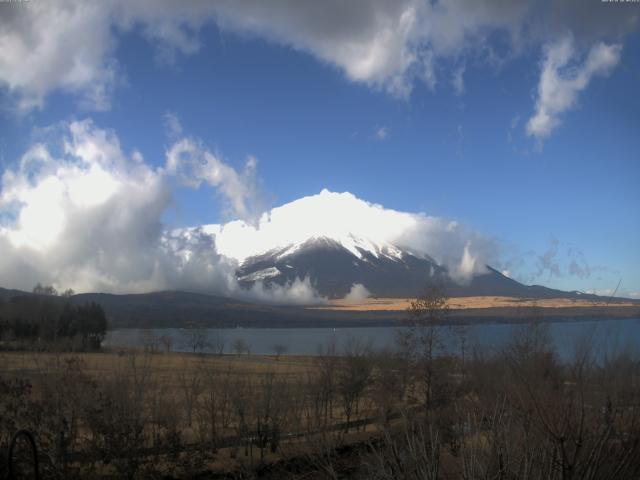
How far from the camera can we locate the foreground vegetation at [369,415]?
759 cm

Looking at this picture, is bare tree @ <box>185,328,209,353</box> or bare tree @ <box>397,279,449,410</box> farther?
bare tree @ <box>185,328,209,353</box>

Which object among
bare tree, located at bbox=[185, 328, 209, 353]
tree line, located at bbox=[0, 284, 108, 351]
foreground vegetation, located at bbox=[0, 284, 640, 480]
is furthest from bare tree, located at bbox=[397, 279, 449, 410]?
bare tree, located at bbox=[185, 328, 209, 353]

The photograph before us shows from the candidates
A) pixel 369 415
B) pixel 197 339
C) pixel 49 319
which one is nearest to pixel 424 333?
pixel 369 415

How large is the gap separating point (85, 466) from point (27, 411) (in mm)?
3565

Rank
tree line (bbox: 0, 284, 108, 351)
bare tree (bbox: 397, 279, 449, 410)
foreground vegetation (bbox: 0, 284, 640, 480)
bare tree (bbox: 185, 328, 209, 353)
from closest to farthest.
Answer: foreground vegetation (bbox: 0, 284, 640, 480), bare tree (bbox: 397, 279, 449, 410), tree line (bbox: 0, 284, 108, 351), bare tree (bbox: 185, 328, 209, 353)

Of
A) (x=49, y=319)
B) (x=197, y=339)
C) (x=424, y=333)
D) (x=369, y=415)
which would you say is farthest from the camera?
(x=197, y=339)

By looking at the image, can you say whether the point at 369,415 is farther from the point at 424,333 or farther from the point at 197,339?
the point at 197,339

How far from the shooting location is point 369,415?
39.1 metres

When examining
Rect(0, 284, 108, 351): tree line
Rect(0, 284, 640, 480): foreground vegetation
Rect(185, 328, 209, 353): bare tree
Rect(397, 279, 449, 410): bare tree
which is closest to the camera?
Rect(0, 284, 640, 480): foreground vegetation

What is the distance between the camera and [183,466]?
2314 cm

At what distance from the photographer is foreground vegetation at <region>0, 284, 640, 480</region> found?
759cm

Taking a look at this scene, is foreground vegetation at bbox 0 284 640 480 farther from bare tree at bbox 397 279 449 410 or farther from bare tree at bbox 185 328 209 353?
bare tree at bbox 185 328 209 353

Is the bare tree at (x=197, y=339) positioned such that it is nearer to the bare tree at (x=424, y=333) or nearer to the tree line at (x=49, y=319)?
the tree line at (x=49, y=319)

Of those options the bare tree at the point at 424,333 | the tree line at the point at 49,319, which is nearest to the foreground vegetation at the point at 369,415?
the bare tree at the point at 424,333
